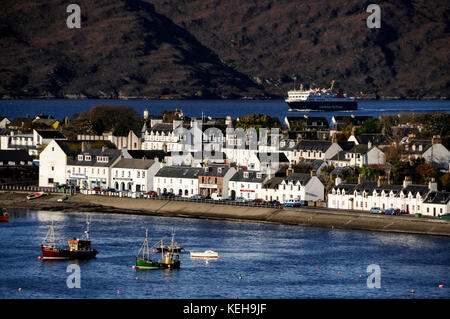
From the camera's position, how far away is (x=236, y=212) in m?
115

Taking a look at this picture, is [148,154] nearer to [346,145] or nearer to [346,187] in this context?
[346,145]

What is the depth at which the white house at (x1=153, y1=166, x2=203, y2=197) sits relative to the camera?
126m

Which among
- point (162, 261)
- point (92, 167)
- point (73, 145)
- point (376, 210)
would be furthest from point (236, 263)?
point (73, 145)

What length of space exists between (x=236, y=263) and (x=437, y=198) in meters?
27.7

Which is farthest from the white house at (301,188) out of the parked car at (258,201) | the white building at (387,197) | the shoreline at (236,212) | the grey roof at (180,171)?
the grey roof at (180,171)

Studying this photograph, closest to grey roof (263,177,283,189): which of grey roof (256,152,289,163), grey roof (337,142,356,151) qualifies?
grey roof (256,152,289,163)

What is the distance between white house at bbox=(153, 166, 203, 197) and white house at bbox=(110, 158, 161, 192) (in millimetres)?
809

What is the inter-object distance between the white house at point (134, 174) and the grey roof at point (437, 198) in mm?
35215

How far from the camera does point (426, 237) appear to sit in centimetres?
10044

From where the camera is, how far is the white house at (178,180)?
412 ft

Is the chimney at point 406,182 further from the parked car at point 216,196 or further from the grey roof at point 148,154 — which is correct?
the grey roof at point 148,154

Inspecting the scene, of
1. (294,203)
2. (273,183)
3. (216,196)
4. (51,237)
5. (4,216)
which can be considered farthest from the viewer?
(216,196)
